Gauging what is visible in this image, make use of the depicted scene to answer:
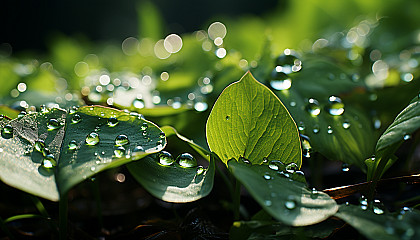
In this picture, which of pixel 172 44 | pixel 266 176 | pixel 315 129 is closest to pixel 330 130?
pixel 315 129

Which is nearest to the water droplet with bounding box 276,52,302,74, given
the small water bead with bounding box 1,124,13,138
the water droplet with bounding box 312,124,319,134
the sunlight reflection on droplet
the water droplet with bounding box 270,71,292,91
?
the water droplet with bounding box 270,71,292,91

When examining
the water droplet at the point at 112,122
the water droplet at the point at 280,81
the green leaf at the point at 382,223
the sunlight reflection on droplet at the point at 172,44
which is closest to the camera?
the green leaf at the point at 382,223

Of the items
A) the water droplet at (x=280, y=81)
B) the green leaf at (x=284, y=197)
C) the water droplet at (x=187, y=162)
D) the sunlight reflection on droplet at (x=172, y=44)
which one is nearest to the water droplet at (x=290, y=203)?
the green leaf at (x=284, y=197)

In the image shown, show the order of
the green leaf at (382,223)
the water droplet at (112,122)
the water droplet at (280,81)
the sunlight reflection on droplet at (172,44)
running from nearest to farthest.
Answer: the green leaf at (382,223)
the water droplet at (112,122)
the water droplet at (280,81)
the sunlight reflection on droplet at (172,44)

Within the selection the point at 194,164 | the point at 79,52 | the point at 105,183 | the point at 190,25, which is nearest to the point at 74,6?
the point at 190,25

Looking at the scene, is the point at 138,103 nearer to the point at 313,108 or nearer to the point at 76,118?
the point at 76,118

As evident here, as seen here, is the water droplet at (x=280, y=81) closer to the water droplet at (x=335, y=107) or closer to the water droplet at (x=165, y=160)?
the water droplet at (x=335, y=107)

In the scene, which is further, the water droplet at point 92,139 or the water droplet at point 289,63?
the water droplet at point 289,63

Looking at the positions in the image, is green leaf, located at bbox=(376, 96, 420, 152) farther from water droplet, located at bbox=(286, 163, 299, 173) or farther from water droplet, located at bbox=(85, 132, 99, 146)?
water droplet, located at bbox=(85, 132, 99, 146)
